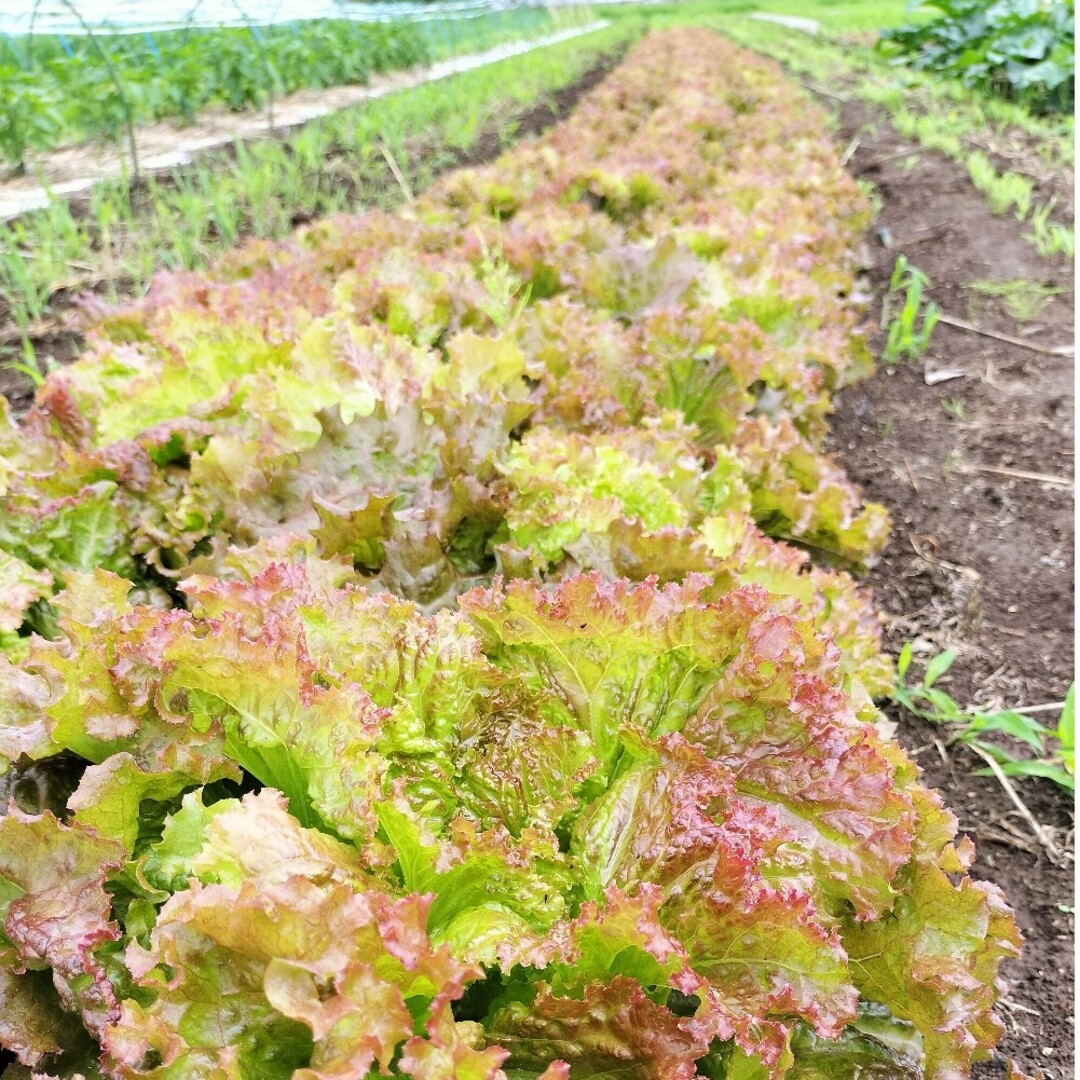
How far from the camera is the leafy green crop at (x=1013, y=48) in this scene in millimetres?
10789

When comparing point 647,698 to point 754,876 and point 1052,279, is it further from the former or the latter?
point 1052,279

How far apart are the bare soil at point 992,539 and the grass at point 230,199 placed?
3919 millimetres

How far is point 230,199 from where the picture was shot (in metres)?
5.91

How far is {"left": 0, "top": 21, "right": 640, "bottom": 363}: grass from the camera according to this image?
5270 millimetres

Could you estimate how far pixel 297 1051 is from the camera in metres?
1.34

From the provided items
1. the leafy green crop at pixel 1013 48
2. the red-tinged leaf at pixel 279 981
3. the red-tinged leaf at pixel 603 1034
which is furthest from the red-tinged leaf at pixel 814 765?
the leafy green crop at pixel 1013 48

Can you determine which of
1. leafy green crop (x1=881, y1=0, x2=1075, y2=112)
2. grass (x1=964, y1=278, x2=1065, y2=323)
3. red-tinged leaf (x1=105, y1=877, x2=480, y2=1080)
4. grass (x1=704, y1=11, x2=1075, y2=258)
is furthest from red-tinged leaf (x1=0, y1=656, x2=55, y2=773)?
leafy green crop (x1=881, y1=0, x2=1075, y2=112)

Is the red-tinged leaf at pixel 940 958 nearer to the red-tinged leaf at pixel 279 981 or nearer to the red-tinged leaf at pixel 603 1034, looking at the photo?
the red-tinged leaf at pixel 603 1034

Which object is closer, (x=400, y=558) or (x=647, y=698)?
(x=647, y=698)

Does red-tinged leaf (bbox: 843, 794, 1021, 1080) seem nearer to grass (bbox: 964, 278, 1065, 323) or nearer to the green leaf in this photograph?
the green leaf

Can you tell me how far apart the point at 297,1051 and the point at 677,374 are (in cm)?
265

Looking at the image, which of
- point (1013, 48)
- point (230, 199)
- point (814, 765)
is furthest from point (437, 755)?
point (1013, 48)

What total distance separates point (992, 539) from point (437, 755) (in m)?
3.27

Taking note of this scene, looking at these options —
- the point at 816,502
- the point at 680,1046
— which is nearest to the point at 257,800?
the point at 680,1046
